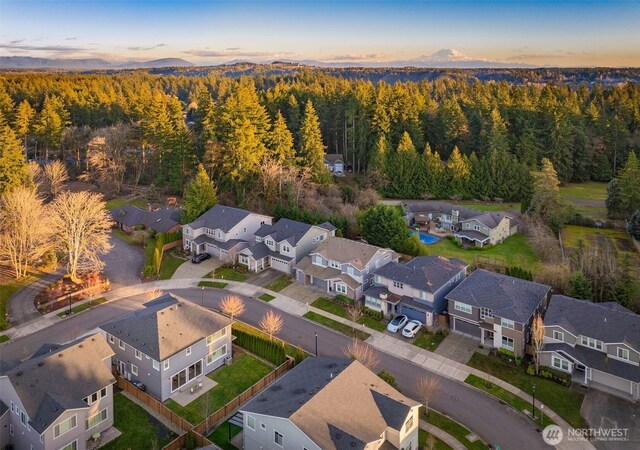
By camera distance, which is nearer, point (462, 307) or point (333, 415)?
point (333, 415)

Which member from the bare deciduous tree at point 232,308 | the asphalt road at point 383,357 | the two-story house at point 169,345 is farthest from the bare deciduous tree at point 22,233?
the bare deciduous tree at point 232,308

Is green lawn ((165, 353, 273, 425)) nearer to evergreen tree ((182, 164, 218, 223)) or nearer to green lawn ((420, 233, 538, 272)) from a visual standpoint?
green lawn ((420, 233, 538, 272))

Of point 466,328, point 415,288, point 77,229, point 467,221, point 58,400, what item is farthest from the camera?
point 467,221

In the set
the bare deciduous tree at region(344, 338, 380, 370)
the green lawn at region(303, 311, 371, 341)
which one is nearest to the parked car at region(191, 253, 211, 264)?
the green lawn at region(303, 311, 371, 341)

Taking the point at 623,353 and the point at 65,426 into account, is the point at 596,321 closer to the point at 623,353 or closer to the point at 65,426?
the point at 623,353

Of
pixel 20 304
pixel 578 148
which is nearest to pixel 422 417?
pixel 20 304

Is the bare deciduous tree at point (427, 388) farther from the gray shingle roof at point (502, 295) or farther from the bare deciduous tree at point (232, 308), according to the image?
the bare deciduous tree at point (232, 308)

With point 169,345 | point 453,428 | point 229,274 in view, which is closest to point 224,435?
point 169,345

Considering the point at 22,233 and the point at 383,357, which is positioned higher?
the point at 22,233
